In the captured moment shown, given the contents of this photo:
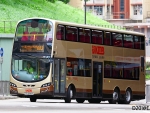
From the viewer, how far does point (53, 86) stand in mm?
41250

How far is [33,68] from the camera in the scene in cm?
4106

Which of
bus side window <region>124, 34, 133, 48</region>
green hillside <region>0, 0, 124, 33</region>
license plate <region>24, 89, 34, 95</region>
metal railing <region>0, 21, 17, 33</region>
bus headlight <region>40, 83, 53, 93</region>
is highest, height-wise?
green hillside <region>0, 0, 124, 33</region>

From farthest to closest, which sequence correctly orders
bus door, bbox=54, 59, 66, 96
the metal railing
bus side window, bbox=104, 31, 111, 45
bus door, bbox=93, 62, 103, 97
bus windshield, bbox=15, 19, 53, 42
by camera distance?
the metal railing
bus side window, bbox=104, 31, 111, 45
bus door, bbox=93, 62, 103, 97
bus door, bbox=54, 59, 66, 96
bus windshield, bbox=15, 19, 53, 42

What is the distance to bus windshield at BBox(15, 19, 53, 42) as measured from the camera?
133ft

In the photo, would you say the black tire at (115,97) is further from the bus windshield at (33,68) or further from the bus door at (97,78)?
the bus windshield at (33,68)

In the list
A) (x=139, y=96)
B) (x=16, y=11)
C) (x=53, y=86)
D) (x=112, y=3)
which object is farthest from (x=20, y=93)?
(x=112, y=3)

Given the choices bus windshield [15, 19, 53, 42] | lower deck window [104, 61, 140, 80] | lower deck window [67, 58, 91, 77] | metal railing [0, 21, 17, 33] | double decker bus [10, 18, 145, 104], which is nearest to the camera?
bus windshield [15, 19, 53, 42]

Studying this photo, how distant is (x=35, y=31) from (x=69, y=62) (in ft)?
8.52

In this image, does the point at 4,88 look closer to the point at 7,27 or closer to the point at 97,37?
the point at 97,37

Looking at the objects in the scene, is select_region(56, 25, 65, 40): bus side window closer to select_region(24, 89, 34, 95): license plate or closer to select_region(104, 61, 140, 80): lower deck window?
select_region(24, 89, 34, 95): license plate

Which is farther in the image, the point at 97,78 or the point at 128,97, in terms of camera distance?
the point at 128,97

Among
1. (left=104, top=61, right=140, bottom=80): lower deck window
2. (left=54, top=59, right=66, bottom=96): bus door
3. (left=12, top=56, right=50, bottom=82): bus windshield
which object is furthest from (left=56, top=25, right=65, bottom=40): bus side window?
(left=104, top=61, right=140, bottom=80): lower deck window

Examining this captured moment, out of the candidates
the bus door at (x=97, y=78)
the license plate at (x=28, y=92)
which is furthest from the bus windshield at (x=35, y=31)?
the bus door at (x=97, y=78)

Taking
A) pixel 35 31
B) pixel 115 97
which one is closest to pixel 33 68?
pixel 35 31
